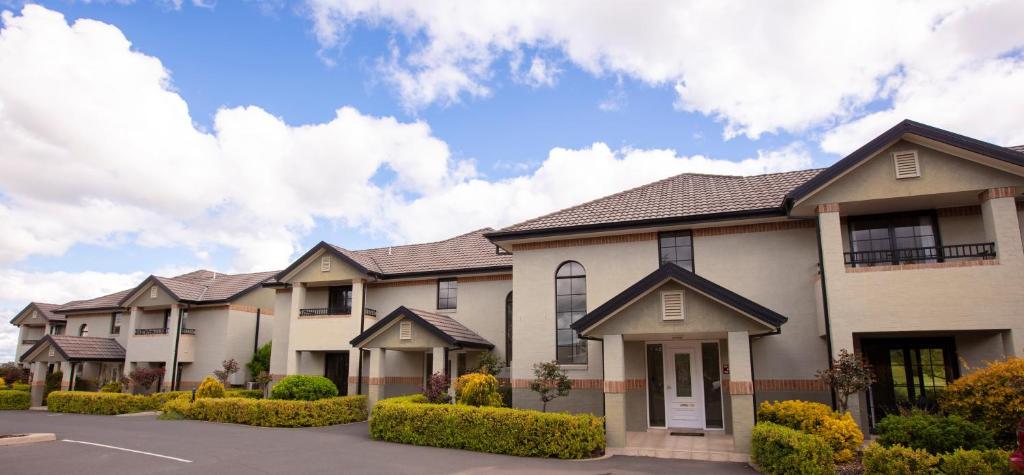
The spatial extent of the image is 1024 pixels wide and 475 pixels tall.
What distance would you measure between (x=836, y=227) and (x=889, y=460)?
6354 mm

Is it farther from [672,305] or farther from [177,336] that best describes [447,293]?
[177,336]

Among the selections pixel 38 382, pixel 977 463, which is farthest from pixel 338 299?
pixel 977 463

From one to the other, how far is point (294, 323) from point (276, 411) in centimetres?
541

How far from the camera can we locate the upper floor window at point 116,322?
3328 centimetres

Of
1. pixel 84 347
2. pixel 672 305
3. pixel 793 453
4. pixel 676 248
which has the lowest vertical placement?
pixel 793 453

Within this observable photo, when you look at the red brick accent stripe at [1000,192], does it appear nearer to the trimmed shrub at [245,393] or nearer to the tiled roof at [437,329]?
the tiled roof at [437,329]

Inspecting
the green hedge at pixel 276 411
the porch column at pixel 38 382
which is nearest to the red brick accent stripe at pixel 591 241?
the green hedge at pixel 276 411

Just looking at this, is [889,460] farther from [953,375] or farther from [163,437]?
[163,437]

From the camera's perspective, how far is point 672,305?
14.1 metres

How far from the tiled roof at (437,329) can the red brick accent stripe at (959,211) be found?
13.7 meters

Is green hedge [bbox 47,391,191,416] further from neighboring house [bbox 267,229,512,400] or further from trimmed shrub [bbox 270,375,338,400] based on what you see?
trimmed shrub [bbox 270,375,338,400]

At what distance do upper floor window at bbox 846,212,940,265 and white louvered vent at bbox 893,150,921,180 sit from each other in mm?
1681

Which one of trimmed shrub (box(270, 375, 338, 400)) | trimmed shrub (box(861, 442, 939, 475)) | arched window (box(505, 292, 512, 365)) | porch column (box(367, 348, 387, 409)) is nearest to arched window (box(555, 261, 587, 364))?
arched window (box(505, 292, 512, 365))

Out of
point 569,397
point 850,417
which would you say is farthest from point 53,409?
point 850,417
